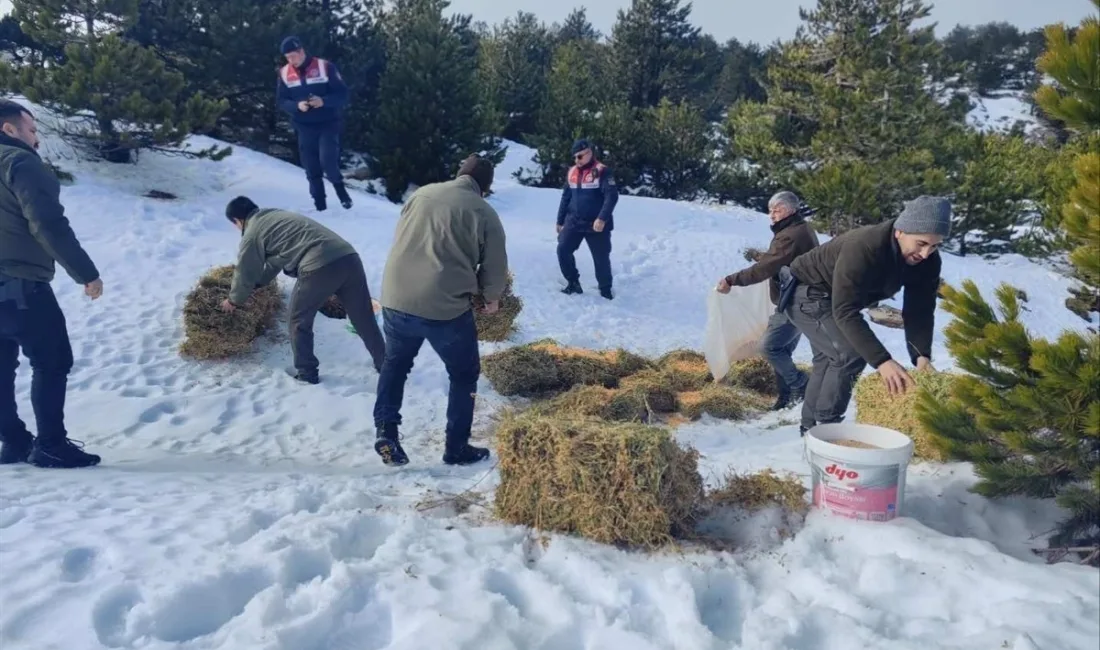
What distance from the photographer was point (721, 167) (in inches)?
781

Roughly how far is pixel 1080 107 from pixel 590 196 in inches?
253

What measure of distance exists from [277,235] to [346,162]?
493 inches

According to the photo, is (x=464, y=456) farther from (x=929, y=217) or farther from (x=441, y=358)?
(x=929, y=217)

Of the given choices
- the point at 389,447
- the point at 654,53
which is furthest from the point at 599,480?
the point at 654,53

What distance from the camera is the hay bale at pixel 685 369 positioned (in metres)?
6.14

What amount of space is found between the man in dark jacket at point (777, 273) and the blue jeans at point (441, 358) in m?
1.88

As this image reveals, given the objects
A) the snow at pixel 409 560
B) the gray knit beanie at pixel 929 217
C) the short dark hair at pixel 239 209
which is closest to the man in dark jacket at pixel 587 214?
the snow at pixel 409 560

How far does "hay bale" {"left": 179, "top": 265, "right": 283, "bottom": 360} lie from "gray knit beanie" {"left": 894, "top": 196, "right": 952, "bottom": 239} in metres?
4.73

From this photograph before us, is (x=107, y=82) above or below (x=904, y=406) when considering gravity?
above

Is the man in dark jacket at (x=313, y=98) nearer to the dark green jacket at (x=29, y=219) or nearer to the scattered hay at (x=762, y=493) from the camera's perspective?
the dark green jacket at (x=29, y=219)

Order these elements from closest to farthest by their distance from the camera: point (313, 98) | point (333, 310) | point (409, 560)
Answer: point (409, 560), point (333, 310), point (313, 98)

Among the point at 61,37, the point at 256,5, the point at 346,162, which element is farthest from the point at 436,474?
the point at 346,162

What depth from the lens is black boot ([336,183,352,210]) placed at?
32.0 ft

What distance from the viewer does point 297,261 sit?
17.1 feet
